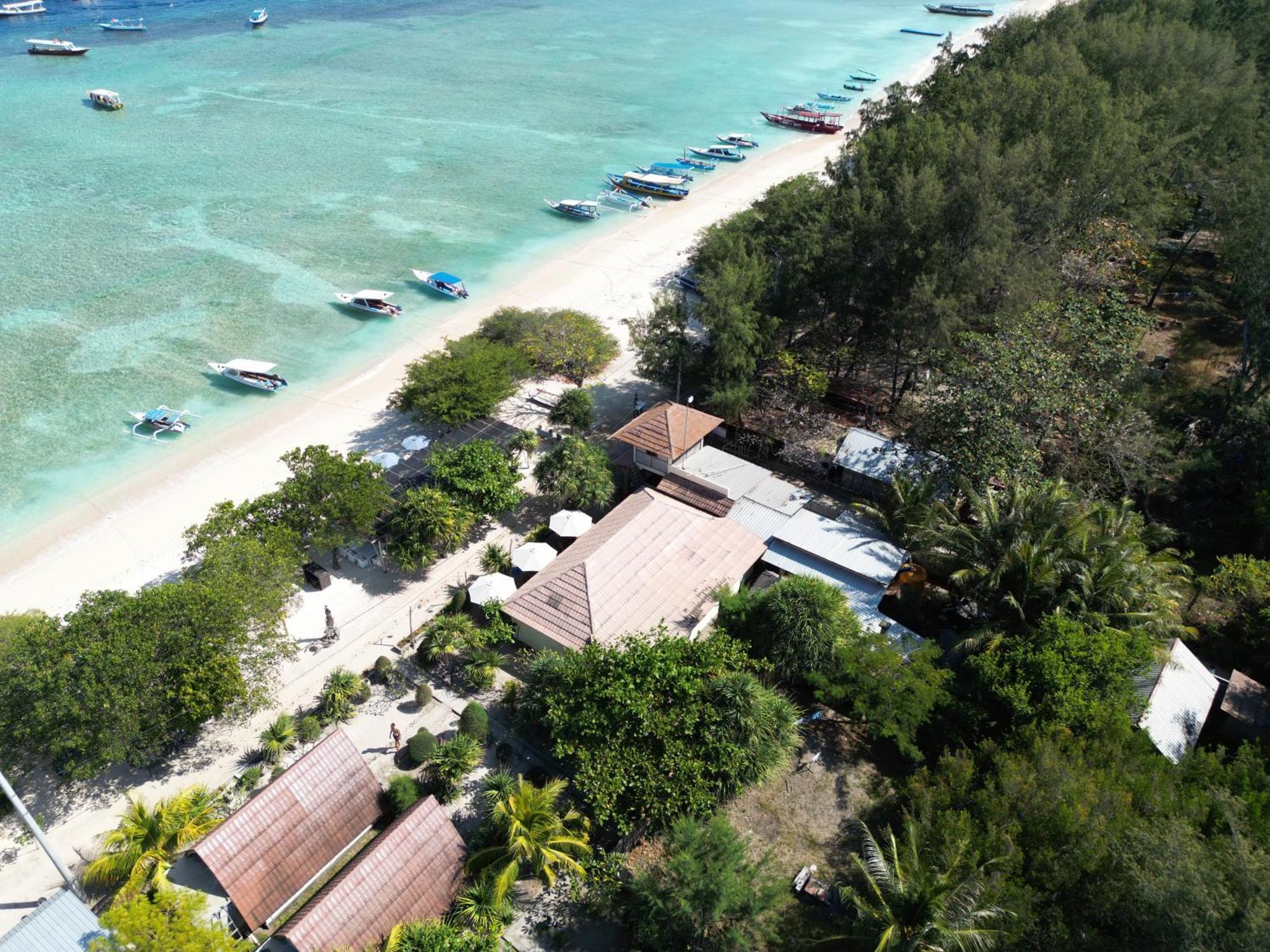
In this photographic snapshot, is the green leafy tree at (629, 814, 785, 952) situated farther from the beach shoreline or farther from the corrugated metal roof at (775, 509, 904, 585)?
the beach shoreline

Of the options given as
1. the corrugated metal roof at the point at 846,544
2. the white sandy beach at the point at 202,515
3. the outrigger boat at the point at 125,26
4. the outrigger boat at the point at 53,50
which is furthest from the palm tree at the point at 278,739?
the outrigger boat at the point at 125,26

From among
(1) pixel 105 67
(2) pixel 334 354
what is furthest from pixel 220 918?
(1) pixel 105 67

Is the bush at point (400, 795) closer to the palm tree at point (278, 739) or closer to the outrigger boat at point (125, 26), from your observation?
the palm tree at point (278, 739)

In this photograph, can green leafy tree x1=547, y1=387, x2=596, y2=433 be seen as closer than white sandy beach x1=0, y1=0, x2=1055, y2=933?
No

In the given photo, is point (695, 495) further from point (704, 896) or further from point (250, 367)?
point (250, 367)

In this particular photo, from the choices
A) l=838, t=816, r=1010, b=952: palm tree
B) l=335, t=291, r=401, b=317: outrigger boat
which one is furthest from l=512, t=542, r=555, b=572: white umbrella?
l=335, t=291, r=401, b=317: outrigger boat

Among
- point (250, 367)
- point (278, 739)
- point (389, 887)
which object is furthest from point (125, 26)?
point (389, 887)
